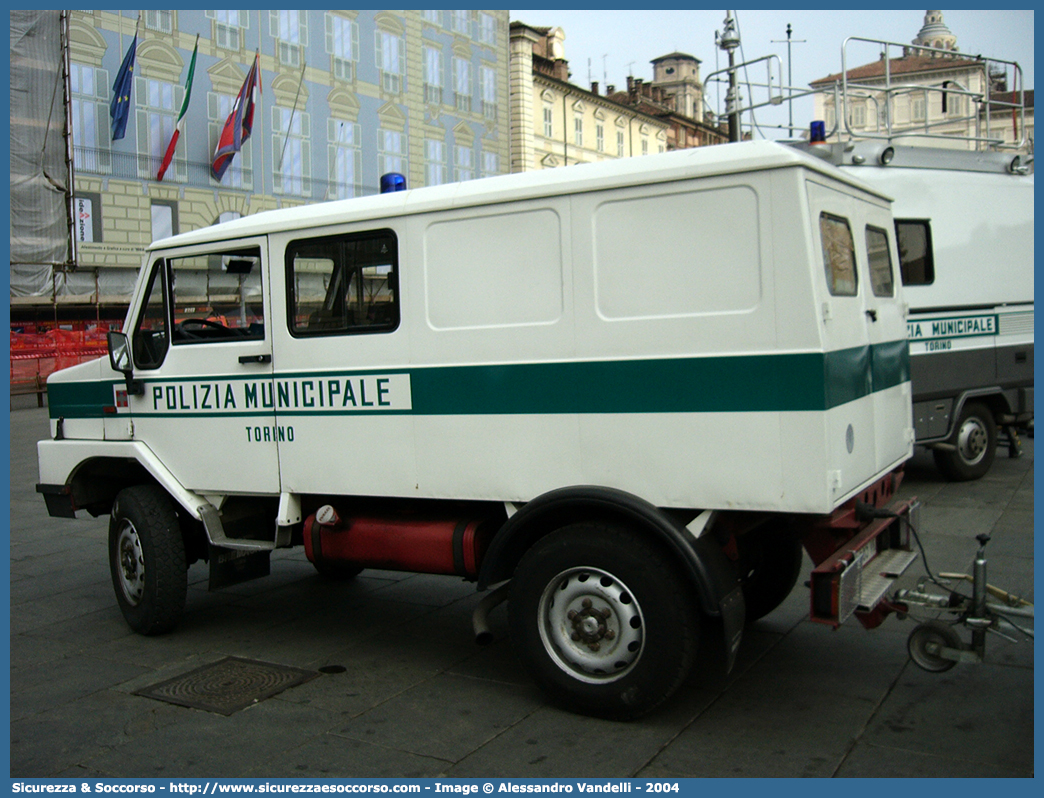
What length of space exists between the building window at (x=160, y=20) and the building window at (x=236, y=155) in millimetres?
2141

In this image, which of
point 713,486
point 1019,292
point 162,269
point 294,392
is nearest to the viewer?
point 713,486

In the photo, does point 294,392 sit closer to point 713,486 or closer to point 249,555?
point 249,555

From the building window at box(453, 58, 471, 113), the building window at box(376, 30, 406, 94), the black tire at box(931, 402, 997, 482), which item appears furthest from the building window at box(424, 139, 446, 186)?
the black tire at box(931, 402, 997, 482)

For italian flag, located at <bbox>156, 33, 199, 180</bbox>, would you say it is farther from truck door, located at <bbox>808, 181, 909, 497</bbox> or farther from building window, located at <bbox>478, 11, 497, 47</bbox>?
truck door, located at <bbox>808, 181, 909, 497</bbox>

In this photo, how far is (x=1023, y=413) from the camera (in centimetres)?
1075

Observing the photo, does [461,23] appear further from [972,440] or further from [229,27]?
[972,440]

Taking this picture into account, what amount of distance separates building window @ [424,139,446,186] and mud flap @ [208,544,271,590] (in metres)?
32.2

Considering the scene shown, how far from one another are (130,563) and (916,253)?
25.8ft

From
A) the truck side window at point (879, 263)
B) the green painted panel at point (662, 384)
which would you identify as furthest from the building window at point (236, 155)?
the truck side window at point (879, 263)

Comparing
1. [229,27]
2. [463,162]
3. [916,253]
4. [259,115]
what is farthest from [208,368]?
[463,162]

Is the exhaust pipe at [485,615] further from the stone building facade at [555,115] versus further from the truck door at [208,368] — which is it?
the stone building facade at [555,115]

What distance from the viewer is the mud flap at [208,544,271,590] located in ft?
20.1

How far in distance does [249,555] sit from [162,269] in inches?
75.7
